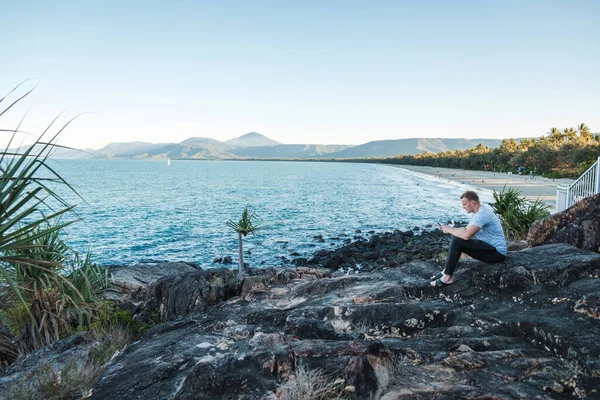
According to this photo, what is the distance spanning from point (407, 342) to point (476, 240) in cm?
273

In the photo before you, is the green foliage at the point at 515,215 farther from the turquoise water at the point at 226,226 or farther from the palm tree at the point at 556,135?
the palm tree at the point at 556,135

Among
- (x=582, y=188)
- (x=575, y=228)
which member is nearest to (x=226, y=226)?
(x=582, y=188)

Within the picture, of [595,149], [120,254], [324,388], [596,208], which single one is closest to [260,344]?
[324,388]

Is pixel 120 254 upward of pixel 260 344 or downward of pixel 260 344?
downward

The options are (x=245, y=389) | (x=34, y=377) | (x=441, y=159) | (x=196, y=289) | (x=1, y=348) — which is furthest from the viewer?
(x=441, y=159)

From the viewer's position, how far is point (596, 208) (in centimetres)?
979

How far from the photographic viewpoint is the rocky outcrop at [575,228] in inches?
374

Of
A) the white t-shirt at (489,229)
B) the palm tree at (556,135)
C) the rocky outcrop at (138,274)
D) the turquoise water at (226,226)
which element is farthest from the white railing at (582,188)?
the palm tree at (556,135)

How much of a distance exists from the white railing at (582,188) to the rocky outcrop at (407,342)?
714cm

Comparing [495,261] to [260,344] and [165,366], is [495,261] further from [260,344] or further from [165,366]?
[165,366]

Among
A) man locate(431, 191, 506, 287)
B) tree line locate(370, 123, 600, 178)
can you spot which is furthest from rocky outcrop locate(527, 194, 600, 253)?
tree line locate(370, 123, 600, 178)

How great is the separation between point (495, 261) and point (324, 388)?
4.58m

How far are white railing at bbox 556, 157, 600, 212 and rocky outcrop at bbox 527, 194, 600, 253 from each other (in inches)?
130

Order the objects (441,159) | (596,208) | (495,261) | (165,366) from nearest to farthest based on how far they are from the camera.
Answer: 1. (165,366)
2. (495,261)
3. (596,208)
4. (441,159)
